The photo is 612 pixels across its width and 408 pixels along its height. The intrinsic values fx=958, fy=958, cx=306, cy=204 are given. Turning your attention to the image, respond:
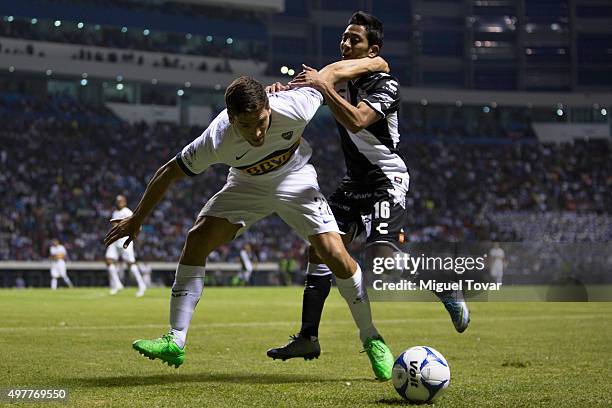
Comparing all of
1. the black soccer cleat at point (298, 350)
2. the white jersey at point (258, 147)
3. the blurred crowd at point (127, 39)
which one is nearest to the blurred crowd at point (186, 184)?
the blurred crowd at point (127, 39)

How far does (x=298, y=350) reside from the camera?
7.83 meters

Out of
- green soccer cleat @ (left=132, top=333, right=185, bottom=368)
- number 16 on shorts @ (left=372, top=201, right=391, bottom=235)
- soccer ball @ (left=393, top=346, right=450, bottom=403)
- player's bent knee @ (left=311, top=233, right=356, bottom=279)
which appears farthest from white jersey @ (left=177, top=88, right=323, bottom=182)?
soccer ball @ (left=393, top=346, right=450, bottom=403)

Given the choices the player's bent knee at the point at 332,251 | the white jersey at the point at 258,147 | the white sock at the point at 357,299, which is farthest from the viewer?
the white sock at the point at 357,299

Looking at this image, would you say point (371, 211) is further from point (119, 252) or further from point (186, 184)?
point (186, 184)

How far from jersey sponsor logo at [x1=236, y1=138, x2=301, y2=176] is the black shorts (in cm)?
136

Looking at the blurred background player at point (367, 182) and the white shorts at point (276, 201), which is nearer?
the white shorts at point (276, 201)

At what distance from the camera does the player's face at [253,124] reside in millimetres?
6328

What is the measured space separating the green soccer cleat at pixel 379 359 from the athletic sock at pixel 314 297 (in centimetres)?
68

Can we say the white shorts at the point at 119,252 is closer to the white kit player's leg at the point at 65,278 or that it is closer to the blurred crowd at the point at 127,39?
the white kit player's leg at the point at 65,278

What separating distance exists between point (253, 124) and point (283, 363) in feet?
10.2

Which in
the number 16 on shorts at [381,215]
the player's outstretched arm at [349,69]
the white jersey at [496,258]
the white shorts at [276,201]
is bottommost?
the white jersey at [496,258]

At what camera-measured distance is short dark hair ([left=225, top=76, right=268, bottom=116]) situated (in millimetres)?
6250

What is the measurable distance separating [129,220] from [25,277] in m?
31.2

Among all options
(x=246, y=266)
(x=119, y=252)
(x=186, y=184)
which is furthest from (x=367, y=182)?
(x=186, y=184)
